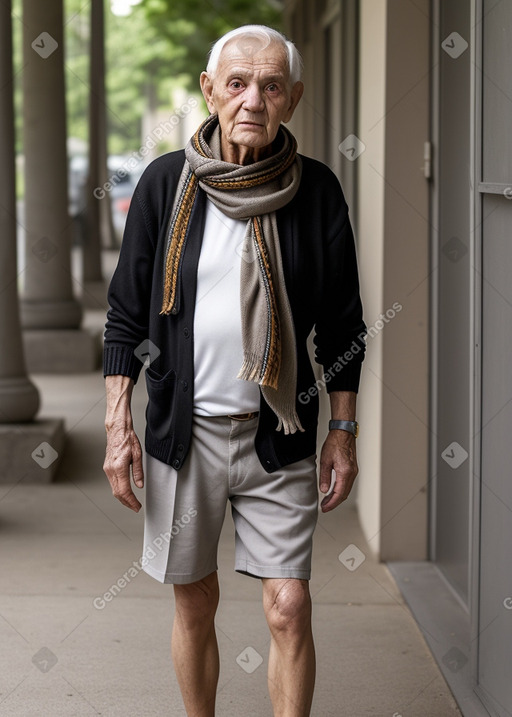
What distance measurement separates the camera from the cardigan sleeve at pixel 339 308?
3014 millimetres

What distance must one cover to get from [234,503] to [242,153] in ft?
2.95

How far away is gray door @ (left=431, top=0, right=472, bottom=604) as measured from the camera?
15.3ft

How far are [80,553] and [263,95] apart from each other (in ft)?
10.7

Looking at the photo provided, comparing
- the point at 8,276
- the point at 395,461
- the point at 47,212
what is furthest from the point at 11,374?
the point at 47,212

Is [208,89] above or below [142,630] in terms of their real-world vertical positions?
above

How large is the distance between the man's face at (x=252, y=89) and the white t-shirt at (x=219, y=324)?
0.71 ft

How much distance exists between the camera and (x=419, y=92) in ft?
16.9

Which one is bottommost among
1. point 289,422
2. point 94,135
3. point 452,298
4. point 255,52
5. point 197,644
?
point 197,644

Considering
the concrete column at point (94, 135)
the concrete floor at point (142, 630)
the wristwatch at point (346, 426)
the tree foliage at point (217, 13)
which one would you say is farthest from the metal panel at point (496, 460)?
the tree foliage at point (217, 13)

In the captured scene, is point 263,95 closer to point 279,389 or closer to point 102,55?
point 279,389

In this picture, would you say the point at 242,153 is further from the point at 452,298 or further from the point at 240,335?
the point at 452,298

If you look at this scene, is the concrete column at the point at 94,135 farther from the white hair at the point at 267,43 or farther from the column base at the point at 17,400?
the white hair at the point at 267,43

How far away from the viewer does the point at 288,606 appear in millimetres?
2938

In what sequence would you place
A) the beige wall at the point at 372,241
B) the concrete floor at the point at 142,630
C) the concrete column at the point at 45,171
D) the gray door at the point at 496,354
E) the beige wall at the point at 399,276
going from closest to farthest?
the gray door at the point at 496,354 → the concrete floor at the point at 142,630 → the beige wall at the point at 399,276 → the beige wall at the point at 372,241 → the concrete column at the point at 45,171
